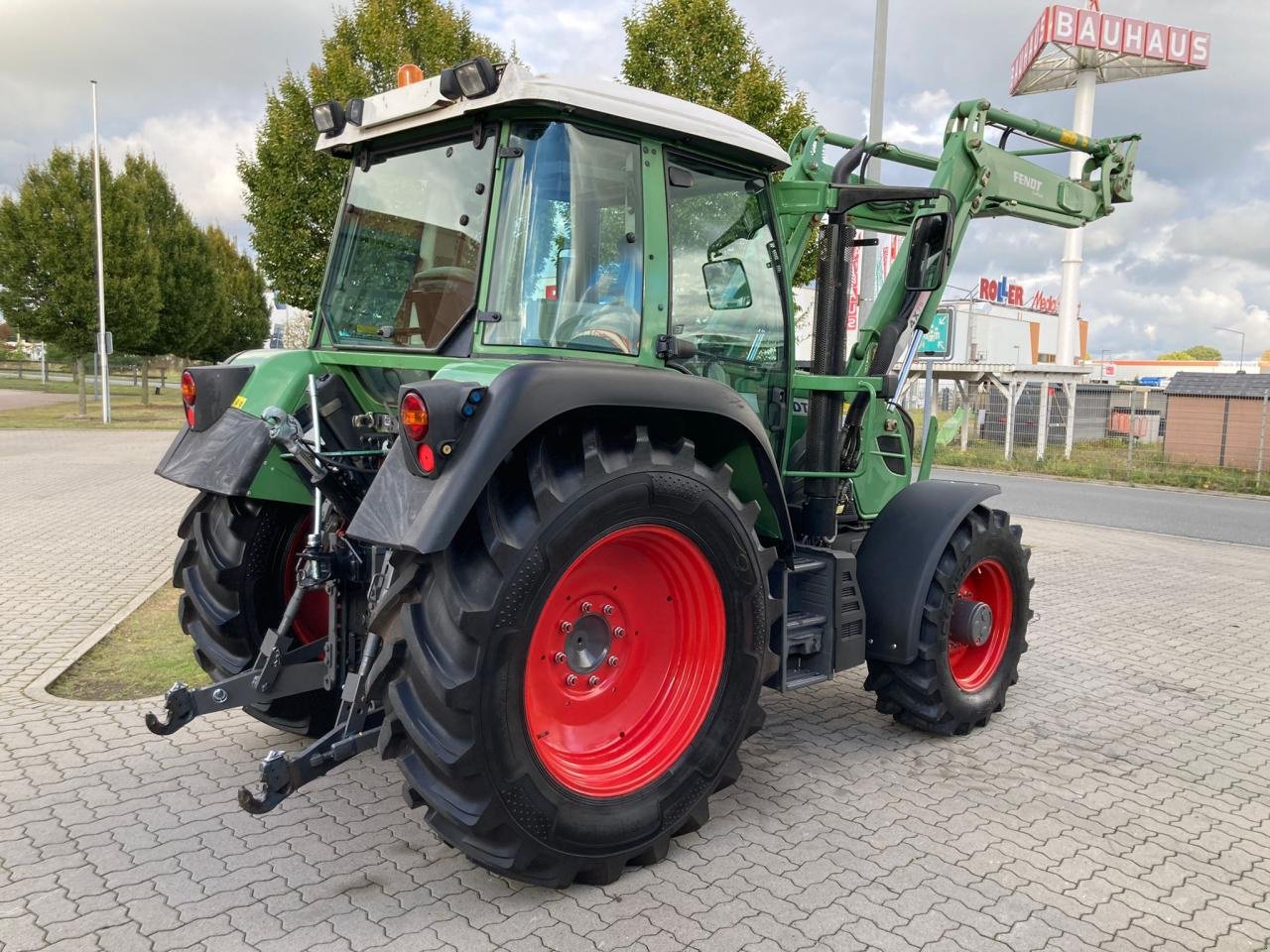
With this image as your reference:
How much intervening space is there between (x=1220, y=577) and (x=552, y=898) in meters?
8.55

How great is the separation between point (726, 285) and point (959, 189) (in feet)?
6.00

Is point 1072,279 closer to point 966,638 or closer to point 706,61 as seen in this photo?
point 706,61

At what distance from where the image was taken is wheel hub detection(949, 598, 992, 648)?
14.8ft

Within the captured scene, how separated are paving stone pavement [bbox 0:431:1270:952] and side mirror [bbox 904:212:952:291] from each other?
219 centimetres

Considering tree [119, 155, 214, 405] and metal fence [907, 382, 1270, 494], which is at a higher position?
tree [119, 155, 214, 405]

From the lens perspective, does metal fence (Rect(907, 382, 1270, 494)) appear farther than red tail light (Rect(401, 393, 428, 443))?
Yes

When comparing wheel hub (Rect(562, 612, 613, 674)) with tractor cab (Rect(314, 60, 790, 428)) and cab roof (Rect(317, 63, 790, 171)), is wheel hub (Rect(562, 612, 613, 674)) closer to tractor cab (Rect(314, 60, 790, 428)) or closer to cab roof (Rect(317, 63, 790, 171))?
tractor cab (Rect(314, 60, 790, 428))

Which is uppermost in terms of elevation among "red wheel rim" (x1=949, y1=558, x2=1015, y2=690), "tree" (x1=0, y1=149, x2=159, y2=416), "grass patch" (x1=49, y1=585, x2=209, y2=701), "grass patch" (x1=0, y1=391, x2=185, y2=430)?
"tree" (x1=0, y1=149, x2=159, y2=416)

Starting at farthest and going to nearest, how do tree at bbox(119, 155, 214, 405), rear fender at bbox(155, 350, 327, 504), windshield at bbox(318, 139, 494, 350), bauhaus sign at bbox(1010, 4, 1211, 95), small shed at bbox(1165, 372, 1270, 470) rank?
1. bauhaus sign at bbox(1010, 4, 1211, 95)
2. tree at bbox(119, 155, 214, 405)
3. small shed at bbox(1165, 372, 1270, 470)
4. rear fender at bbox(155, 350, 327, 504)
5. windshield at bbox(318, 139, 494, 350)

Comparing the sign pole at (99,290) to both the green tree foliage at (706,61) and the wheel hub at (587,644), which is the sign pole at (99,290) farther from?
the wheel hub at (587,644)

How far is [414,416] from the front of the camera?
274 centimetres

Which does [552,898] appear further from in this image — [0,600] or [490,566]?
[0,600]

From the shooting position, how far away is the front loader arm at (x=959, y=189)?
15.2 feet

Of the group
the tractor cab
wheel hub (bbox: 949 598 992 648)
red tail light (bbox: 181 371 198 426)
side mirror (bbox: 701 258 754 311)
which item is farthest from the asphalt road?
red tail light (bbox: 181 371 198 426)
